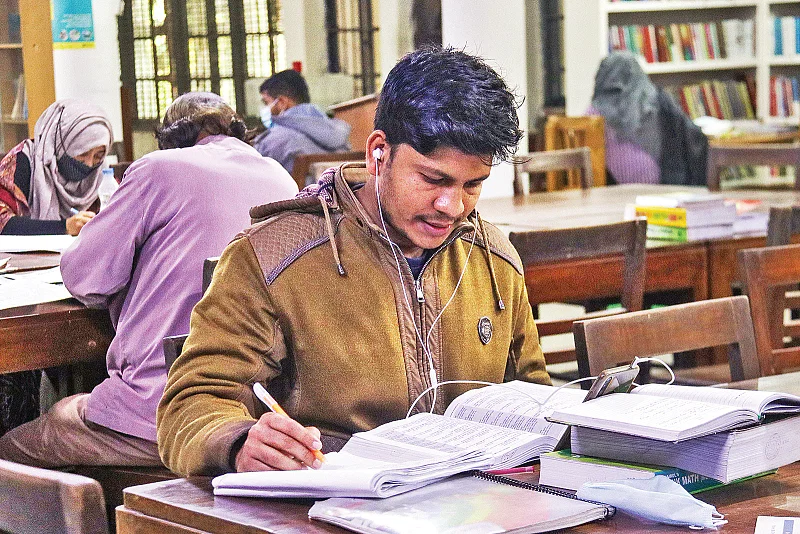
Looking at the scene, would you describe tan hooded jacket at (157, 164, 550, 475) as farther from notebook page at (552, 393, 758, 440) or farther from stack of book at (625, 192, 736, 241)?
stack of book at (625, 192, 736, 241)

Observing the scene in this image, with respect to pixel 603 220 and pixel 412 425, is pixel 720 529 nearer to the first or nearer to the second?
pixel 412 425

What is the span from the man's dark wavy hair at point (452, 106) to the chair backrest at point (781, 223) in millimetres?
1976

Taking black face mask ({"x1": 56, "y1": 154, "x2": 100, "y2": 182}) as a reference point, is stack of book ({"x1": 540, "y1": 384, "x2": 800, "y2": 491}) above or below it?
below

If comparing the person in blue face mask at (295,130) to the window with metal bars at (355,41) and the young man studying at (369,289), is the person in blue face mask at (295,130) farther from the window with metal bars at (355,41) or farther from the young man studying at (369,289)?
the young man studying at (369,289)

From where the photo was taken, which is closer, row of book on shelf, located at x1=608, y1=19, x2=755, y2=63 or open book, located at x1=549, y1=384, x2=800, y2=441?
open book, located at x1=549, y1=384, x2=800, y2=441

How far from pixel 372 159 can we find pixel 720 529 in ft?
2.59

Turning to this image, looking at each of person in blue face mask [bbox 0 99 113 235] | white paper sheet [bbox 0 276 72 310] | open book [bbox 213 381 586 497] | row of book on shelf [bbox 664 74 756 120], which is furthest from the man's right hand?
row of book on shelf [bbox 664 74 756 120]

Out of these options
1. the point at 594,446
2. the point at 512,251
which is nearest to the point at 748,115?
the point at 512,251

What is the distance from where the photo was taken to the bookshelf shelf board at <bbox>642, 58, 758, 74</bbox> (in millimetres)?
8375

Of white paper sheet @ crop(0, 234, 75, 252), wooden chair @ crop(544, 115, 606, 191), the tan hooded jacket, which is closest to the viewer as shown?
the tan hooded jacket

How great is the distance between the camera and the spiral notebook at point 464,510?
131cm

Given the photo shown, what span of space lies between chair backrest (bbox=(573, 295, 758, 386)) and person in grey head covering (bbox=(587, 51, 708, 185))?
16.2 ft

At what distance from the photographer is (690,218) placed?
3969 mm

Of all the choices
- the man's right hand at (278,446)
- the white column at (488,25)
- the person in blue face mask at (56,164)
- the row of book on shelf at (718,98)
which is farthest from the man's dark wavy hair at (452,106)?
the row of book on shelf at (718,98)
